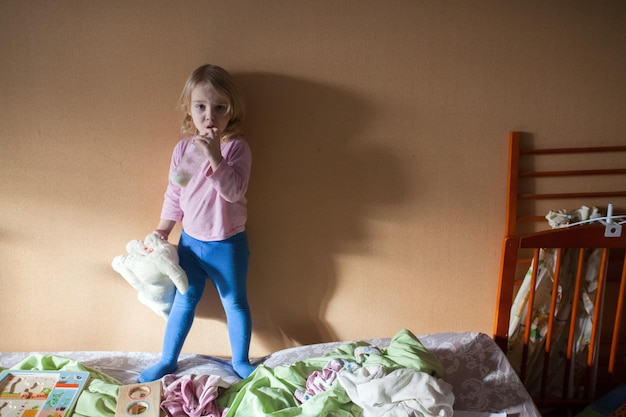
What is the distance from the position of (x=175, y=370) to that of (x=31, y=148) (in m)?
0.90

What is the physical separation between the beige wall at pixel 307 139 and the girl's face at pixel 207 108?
0.50ft

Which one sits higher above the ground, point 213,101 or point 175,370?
point 213,101

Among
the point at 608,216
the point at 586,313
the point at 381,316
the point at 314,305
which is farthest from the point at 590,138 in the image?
the point at 314,305

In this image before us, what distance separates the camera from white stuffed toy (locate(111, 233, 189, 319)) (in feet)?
4.77

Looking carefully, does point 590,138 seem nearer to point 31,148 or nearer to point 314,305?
point 314,305

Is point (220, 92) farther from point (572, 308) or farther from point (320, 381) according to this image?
point (572, 308)

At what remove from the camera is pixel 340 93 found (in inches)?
61.4

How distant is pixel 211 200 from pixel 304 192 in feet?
1.07

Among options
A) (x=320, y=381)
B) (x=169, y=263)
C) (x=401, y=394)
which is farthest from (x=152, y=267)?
(x=401, y=394)

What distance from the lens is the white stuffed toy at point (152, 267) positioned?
4.77 feet

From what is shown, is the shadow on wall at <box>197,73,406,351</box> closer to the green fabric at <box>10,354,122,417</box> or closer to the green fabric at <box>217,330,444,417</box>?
the green fabric at <box>217,330,444,417</box>

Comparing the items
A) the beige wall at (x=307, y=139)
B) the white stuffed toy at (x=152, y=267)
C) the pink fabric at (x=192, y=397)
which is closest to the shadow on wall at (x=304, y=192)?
the beige wall at (x=307, y=139)

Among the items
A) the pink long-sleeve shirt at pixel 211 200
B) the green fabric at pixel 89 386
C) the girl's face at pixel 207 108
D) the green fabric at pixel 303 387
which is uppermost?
the girl's face at pixel 207 108

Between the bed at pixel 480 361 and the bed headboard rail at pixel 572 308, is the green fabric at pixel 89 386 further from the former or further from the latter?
the bed headboard rail at pixel 572 308
